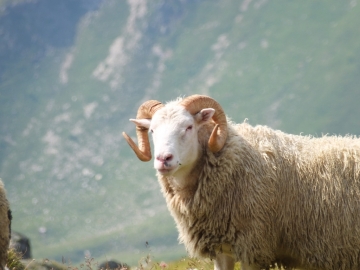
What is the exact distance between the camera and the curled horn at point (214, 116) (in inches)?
383

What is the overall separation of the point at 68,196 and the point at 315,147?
6694 inches

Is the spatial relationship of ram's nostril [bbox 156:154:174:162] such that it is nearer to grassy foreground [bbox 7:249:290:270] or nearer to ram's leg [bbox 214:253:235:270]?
ram's leg [bbox 214:253:235:270]

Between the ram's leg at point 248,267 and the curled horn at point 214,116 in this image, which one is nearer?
the ram's leg at point 248,267

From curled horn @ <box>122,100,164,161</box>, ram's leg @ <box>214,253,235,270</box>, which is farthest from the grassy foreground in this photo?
curled horn @ <box>122,100,164,161</box>

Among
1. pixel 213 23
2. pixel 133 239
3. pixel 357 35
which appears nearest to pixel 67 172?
pixel 133 239

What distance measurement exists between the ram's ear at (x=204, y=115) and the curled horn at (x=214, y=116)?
106 mm

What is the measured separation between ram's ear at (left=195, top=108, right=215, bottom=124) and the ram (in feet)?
0.05

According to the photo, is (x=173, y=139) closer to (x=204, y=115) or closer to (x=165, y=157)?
(x=165, y=157)

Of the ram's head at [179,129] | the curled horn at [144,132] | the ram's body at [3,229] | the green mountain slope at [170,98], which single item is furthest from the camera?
the green mountain slope at [170,98]

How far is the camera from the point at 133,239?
141625 millimetres

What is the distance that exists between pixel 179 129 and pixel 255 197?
1590 millimetres

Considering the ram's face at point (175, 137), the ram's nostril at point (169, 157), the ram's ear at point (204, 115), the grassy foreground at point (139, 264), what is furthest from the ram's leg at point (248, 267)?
the ram's ear at point (204, 115)

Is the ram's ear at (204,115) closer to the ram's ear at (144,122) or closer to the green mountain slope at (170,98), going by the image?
the ram's ear at (144,122)

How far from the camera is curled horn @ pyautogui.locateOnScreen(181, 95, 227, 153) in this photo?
9.73 meters
